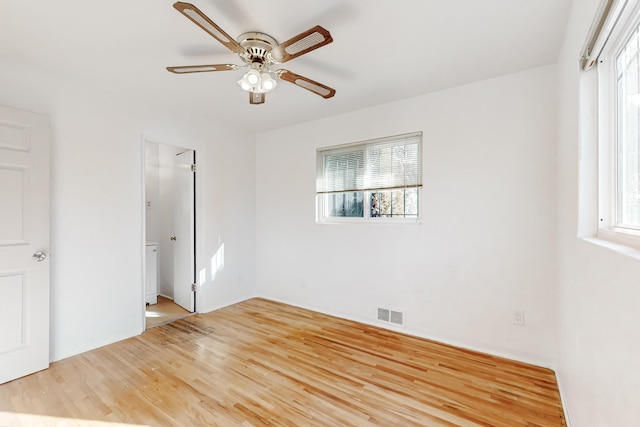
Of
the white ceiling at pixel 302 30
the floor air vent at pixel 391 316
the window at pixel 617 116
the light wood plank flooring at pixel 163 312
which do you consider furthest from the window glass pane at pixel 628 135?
the light wood plank flooring at pixel 163 312

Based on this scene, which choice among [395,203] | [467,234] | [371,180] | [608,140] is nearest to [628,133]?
[608,140]

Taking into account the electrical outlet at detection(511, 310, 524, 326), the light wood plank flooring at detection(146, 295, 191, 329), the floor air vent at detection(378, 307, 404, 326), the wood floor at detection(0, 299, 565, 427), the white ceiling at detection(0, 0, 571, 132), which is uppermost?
the white ceiling at detection(0, 0, 571, 132)

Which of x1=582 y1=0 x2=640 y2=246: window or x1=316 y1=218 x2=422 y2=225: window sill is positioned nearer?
x1=582 y1=0 x2=640 y2=246: window

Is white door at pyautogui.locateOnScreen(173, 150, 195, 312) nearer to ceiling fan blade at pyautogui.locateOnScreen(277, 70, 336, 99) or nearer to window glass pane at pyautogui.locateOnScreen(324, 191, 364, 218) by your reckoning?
window glass pane at pyautogui.locateOnScreen(324, 191, 364, 218)

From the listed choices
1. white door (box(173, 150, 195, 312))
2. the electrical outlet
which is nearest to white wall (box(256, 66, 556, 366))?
Result: the electrical outlet

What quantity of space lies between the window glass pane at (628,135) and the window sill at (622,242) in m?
0.05

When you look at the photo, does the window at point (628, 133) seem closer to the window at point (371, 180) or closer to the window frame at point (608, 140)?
the window frame at point (608, 140)

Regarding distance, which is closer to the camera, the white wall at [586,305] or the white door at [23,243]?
the white wall at [586,305]

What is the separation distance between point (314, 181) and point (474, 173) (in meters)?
1.89

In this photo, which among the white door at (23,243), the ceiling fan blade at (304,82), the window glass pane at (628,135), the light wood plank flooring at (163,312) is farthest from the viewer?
the light wood plank flooring at (163,312)

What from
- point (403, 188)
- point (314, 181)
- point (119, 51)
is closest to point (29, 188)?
point (119, 51)

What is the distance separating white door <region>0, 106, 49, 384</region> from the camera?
7.18 ft

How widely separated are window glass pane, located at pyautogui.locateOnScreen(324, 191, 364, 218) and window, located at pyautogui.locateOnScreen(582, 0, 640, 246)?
7.42ft

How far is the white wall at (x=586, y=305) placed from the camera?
2.77 ft
